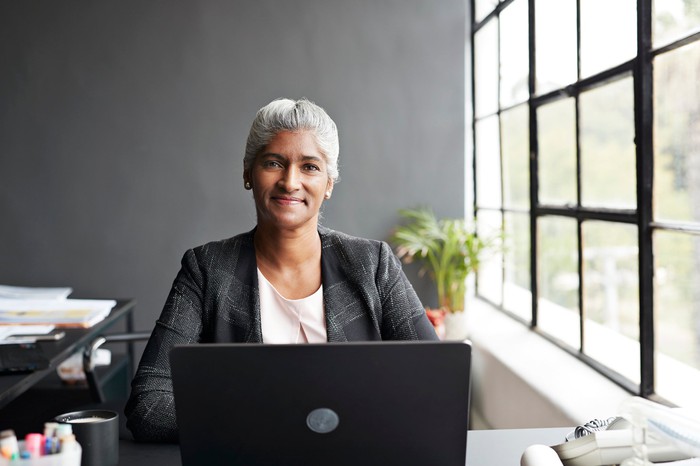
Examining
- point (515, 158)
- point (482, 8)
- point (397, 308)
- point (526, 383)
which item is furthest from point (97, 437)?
point (482, 8)

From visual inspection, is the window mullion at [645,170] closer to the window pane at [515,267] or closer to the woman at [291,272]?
the woman at [291,272]

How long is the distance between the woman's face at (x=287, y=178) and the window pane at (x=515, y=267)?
6.23ft

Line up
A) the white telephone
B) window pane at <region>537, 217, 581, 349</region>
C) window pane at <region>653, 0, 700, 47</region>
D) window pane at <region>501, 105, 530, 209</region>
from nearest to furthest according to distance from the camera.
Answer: the white telephone, window pane at <region>653, 0, 700, 47</region>, window pane at <region>537, 217, 581, 349</region>, window pane at <region>501, 105, 530, 209</region>

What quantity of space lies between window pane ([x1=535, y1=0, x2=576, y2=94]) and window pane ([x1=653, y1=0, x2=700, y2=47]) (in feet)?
2.04

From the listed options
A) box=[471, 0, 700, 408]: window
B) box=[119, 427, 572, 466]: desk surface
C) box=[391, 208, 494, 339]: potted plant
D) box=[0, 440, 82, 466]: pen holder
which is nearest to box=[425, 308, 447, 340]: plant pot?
box=[391, 208, 494, 339]: potted plant

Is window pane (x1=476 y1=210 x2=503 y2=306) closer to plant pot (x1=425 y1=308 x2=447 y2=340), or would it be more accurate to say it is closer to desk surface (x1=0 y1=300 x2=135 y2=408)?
plant pot (x1=425 y1=308 x2=447 y2=340)

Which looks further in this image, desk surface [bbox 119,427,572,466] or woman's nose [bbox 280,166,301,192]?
woman's nose [bbox 280,166,301,192]

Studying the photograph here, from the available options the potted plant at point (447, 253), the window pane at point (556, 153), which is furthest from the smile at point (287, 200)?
the potted plant at point (447, 253)

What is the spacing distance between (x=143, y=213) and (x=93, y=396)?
186 centimetres

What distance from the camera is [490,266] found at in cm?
432

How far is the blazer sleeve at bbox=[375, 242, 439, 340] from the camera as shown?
6.61 ft

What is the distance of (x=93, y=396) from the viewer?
2.62 meters

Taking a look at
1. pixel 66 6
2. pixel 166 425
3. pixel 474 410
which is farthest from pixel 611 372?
pixel 66 6

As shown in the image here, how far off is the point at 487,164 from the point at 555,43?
Answer: 130 centimetres
